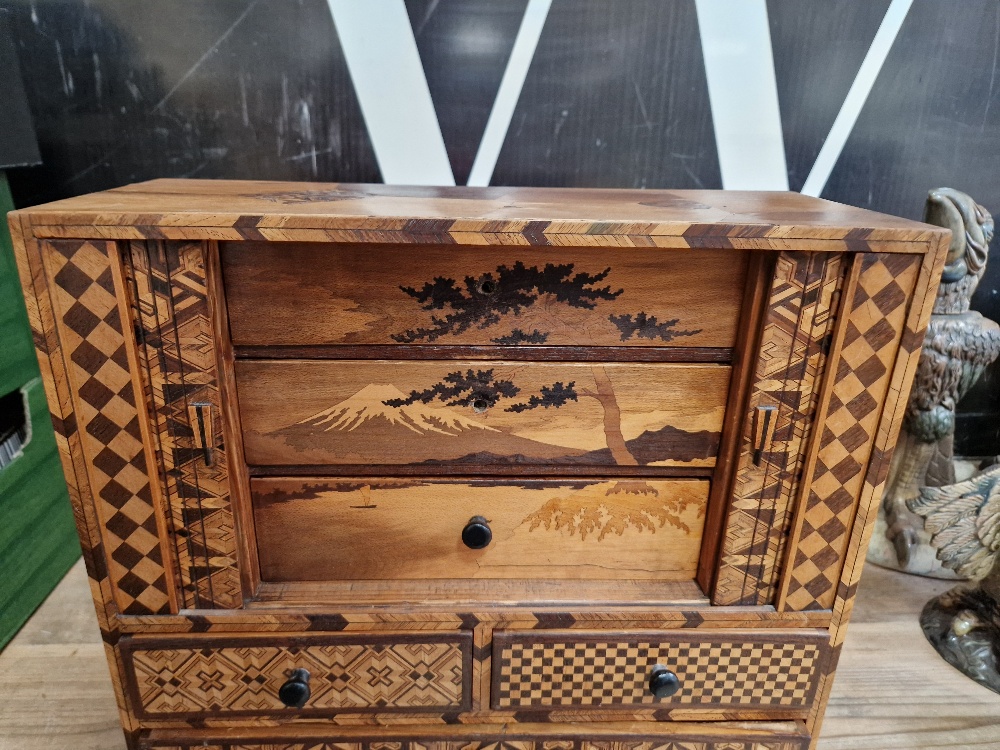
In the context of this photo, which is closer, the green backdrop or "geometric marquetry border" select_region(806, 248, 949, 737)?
"geometric marquetry border" select_region(806, 248, 949, 737)

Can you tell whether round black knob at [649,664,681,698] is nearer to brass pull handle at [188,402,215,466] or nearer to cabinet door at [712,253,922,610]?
cabinet door at [712,253,922,610]

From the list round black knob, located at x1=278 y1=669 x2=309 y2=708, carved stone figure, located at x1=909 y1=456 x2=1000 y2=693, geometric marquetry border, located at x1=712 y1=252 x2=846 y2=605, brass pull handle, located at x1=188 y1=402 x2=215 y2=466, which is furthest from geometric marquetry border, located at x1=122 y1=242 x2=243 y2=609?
carved stone figure, located at x1=909 y1=456 x2=1000 y2=693

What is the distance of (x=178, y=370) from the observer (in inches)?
34.4

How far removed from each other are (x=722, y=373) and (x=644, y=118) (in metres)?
0.70

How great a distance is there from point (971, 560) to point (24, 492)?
1.94m

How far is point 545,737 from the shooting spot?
3.48 feet

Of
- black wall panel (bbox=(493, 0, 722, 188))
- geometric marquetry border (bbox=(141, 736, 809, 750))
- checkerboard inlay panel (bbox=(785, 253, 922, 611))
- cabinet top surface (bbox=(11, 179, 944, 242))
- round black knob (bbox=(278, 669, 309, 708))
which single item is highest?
black wall panel (bbox=(493, 0, 722, 188))

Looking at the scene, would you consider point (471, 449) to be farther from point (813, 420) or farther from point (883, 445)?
point (883, 445)

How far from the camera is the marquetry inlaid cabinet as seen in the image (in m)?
0.84

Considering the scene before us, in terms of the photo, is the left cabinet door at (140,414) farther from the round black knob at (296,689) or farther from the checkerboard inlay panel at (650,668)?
the checkerboard inlay panel at (650,668)

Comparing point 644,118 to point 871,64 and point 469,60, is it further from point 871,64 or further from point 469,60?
point 871,64

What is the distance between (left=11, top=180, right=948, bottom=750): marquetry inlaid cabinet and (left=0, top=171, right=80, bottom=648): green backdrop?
494 mm

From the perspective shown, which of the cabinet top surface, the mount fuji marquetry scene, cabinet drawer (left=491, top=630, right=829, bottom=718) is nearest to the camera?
the cabinet top surface

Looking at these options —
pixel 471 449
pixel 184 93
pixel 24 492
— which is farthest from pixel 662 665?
pixel 184 93
